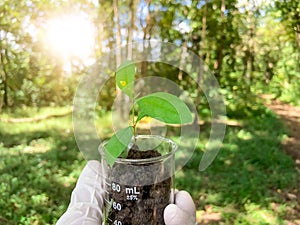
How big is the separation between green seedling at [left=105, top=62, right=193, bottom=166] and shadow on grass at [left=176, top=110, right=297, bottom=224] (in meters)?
1.71

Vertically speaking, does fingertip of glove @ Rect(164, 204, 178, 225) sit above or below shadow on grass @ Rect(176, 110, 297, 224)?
above

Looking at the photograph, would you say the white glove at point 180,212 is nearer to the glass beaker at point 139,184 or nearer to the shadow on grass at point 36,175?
the glass beaker at point 139,184

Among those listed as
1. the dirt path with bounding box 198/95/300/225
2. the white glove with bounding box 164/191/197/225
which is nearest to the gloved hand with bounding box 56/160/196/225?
the white glove with bounding box 164/191/197/225

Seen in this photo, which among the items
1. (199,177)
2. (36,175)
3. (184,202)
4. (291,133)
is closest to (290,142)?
(291,133)

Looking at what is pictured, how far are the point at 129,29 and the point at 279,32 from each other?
212 cm

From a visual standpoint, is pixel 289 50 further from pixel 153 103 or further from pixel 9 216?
pixel 153 103

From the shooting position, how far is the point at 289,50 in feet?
15.8

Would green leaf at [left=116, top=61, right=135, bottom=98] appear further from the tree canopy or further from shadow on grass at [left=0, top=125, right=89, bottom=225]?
the tree canopy

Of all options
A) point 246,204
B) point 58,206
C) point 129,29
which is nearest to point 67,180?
point 58,206

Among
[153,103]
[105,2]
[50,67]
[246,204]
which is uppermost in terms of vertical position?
[105,2]

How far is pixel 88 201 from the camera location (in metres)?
0.98

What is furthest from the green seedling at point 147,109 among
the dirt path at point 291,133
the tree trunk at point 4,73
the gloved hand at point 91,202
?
the tree trunk at point 4,73

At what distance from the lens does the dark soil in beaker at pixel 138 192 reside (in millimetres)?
686

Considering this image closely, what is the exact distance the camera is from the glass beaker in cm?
68
